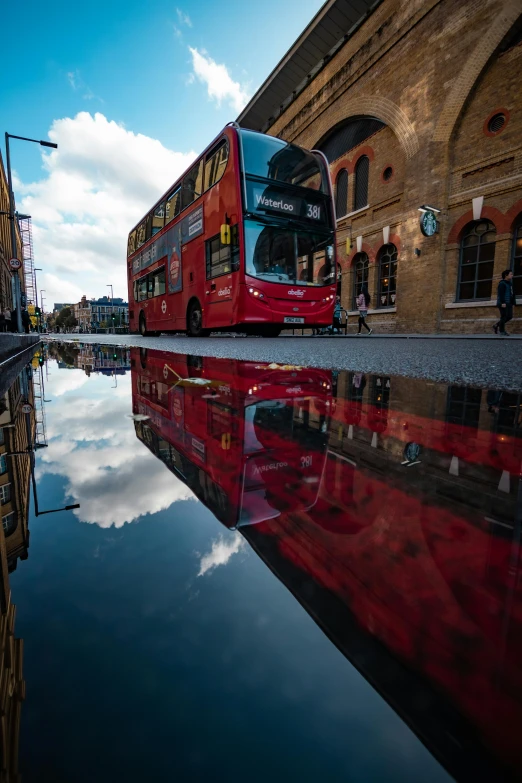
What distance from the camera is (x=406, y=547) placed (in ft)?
1.98

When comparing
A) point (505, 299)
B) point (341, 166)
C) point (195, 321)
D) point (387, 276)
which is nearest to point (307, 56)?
point (341, 166)

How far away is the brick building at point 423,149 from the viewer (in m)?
11.0

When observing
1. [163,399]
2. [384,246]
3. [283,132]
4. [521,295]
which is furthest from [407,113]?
[163,399]

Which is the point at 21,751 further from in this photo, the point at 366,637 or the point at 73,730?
the point at 366,637

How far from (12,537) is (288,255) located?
810cm

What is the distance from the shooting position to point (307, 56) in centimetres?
1811

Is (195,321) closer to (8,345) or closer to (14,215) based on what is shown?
(8,345)

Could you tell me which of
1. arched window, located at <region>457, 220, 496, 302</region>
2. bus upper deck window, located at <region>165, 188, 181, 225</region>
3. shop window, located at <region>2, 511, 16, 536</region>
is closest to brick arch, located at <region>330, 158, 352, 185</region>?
arched window, located at <region>457, 220, 496, 302</region>

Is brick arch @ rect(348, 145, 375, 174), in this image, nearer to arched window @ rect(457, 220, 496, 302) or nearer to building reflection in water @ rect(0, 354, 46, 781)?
arched window @ rect(457, 220, 496, 302)

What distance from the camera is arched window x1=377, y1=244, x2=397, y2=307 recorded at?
48.1 feet

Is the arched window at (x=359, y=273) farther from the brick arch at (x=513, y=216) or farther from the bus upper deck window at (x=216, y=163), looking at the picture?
the bus upper deck window at (x=216, y=163)

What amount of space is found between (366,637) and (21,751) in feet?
1.05

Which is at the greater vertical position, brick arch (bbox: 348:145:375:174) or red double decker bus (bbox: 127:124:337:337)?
brick arch (bbox: 348:145:375:174)

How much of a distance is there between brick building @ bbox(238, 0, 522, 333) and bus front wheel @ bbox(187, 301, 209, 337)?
768 cm
